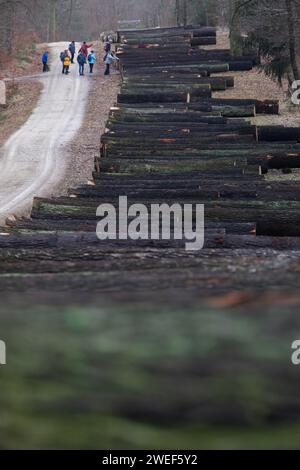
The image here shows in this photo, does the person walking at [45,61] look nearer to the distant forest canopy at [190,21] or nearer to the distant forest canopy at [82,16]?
the distant forest canopy at [190,21]

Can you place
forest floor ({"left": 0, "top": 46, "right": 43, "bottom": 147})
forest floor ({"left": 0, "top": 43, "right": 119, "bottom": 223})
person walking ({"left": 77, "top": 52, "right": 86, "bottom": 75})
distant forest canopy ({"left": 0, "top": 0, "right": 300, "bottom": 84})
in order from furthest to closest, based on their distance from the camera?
person walking ({"left": 77, "top": 52, "right": 86, "bottom": 75}), forest floor ({"left": 0, "top": 46, "right": 43, "bottom": 147}), distant forest canopy ({"left": 0, "top": 0, "right": 300, "bottom": 84}), forest floor ({"left": 0, "top": 43, "right": 119, "bottom": 223})

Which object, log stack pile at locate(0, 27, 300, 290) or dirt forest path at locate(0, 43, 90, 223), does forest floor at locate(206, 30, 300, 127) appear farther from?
dirt forest path at locate(0, 43, 90, 223)

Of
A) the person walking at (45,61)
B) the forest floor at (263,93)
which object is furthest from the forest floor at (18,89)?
the forest floor at (263,93)

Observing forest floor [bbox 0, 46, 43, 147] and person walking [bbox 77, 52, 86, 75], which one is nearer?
forest floor [bbox 0, 46, 43, 147]

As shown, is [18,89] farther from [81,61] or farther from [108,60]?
[108,60]

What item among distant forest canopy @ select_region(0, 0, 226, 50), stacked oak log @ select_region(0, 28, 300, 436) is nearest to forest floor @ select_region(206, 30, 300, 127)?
stacked oak log @ select_region(0, 28, 300, 436)

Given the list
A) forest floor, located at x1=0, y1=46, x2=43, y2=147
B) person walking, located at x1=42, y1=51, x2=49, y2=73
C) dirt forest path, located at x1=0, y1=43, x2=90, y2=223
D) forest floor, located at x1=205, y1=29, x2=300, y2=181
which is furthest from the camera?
person walking, located at x1=42, y1=51, x2=49, y2=73

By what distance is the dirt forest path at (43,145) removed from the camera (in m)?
20.1

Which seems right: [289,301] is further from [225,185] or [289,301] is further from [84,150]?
[84,150]

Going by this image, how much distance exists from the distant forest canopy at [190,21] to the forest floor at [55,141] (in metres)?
7.23

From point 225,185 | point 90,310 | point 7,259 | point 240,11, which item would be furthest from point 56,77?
point 90,310

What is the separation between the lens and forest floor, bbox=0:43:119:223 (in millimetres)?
20594

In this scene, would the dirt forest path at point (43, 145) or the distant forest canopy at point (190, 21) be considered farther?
the distant forest canopy at point (190, 21)

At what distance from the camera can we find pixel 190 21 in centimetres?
6138
